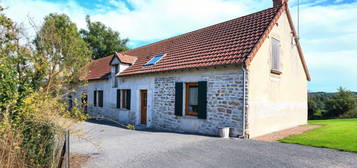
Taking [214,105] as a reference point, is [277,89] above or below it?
above

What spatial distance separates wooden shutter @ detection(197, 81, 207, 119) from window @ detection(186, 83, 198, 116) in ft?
1.64

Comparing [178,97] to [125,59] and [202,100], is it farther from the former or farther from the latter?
[125,59]

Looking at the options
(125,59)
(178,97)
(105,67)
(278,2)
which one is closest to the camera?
(178,97)

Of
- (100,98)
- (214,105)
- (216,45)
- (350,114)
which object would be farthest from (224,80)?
(350,114)

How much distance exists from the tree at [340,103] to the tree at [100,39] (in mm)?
26202

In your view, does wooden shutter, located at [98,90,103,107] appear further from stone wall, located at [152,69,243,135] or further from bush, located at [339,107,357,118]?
bush, located at [339,107,357,118]

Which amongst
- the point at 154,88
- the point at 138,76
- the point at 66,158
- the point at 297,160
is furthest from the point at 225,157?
the point at 138,76

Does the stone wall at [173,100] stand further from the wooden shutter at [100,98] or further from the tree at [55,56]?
the tree at [55,56]

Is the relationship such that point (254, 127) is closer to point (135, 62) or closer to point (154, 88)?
point (154, 88)

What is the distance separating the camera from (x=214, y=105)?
9.14m

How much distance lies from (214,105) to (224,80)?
115 centimetres

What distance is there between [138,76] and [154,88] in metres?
1.69

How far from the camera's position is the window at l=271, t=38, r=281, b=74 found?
33.1 ft

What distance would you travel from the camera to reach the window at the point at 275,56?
10.1 metres
